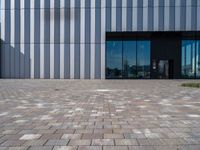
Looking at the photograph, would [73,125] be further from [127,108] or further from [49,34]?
[49,34]

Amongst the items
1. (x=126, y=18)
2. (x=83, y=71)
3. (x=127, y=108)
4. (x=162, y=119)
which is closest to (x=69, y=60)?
(x=83, y=71)

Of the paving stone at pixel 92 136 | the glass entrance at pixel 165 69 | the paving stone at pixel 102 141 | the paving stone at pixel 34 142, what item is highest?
the glass entrance at pixel 165 69

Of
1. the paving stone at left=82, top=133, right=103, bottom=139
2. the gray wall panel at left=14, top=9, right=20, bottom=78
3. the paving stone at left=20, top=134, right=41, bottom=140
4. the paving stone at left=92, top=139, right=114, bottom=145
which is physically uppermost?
the gray wall panel at left=14, top=9, right=20, bottom=78

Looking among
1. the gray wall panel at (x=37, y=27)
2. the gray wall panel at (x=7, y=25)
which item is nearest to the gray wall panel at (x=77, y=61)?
the gray wall panel at (x=37, y=27)

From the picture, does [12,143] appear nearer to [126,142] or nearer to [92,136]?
[92,136]

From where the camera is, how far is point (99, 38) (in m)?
29.1

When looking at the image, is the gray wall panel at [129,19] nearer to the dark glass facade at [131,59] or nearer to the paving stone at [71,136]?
the dark glass facade at [131,59]

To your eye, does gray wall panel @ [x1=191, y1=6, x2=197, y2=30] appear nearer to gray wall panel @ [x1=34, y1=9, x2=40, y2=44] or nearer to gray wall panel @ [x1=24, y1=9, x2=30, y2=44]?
gray wall panel @ [x1=34, y1=9, x2=40, y2=44]

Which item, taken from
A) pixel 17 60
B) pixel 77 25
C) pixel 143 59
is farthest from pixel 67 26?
pixel 143 59

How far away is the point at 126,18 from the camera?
28.7 m

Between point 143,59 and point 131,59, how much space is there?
1.47 m

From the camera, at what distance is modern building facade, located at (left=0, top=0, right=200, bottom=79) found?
28562mm

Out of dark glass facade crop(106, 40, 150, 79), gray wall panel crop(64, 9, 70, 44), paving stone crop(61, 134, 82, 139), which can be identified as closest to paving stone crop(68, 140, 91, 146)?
paving stone crop(61, 134, 82, 139)

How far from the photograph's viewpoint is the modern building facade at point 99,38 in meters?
28.6
